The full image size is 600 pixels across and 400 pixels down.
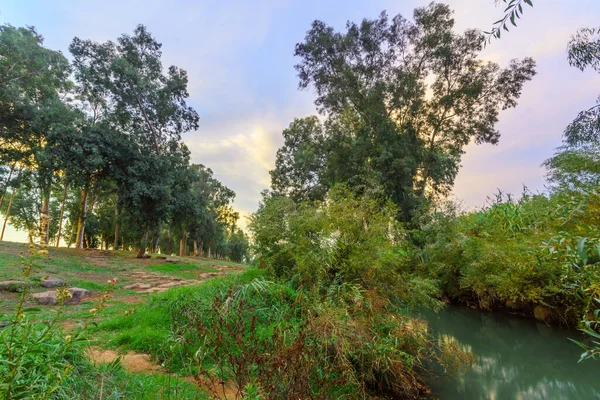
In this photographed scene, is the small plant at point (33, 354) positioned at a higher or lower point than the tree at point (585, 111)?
lower

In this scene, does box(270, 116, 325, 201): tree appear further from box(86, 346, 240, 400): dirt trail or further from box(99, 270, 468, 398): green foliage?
box(86, 346, 240, 400): dirt trail

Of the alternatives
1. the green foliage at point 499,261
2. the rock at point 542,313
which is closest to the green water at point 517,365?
the rock at point 542,313

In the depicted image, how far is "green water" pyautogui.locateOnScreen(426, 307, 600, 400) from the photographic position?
4.80m

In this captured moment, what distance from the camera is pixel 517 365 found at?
19.9 feet

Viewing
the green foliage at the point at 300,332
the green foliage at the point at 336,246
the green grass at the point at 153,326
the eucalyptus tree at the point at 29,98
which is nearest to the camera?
the green foliage at the point at 300,332

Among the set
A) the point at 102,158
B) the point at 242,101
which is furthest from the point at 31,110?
the point at 242,101

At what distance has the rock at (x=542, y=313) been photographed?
28.4ft

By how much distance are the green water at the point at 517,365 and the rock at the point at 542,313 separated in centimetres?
22

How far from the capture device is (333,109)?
54.3 feet

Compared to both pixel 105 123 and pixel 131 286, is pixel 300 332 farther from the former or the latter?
pixel 105 123

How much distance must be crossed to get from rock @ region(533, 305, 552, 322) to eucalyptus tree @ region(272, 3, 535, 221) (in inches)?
232

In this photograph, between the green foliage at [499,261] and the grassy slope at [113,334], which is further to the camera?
the green foliage at [499,261]

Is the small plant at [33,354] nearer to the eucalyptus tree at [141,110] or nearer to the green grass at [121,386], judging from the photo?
the green grass at [121,386]

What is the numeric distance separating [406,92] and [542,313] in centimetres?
1092
